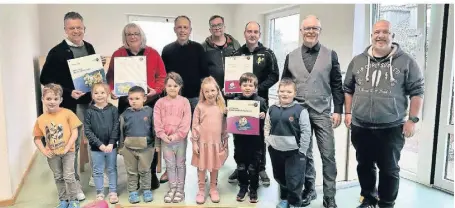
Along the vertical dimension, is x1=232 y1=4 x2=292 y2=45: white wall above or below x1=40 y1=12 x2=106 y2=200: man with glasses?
above

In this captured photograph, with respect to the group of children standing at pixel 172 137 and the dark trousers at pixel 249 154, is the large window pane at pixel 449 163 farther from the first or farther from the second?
the dark trousers at pixel 249 154

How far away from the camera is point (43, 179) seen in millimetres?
3006

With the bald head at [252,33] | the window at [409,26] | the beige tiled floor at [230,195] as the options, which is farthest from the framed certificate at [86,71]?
the window at [409,26]

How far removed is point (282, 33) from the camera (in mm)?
5113

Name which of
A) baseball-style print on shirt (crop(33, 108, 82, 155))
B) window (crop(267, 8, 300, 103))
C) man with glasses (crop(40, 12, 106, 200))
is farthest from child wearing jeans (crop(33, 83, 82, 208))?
window (crop(267, 8, 300, 103))

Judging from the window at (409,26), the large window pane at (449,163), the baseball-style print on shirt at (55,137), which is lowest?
the large window pane at (449,163)

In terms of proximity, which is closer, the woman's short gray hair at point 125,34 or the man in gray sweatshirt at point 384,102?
the man in gray sweatshirt at point 384,102

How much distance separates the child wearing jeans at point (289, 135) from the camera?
2.14m

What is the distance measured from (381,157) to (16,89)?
Answer: 285 centimetres

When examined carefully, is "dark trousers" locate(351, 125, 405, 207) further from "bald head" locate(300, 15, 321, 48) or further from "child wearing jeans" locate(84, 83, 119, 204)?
"child wearing jeans" locate(84, 83, 119, 204)

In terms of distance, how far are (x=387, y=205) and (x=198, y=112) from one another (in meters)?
1.36

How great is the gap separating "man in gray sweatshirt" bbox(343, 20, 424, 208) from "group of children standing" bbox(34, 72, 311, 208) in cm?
36

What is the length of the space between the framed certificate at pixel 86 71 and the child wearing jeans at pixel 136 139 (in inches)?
11.5

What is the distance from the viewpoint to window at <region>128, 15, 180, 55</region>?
5.54 m
